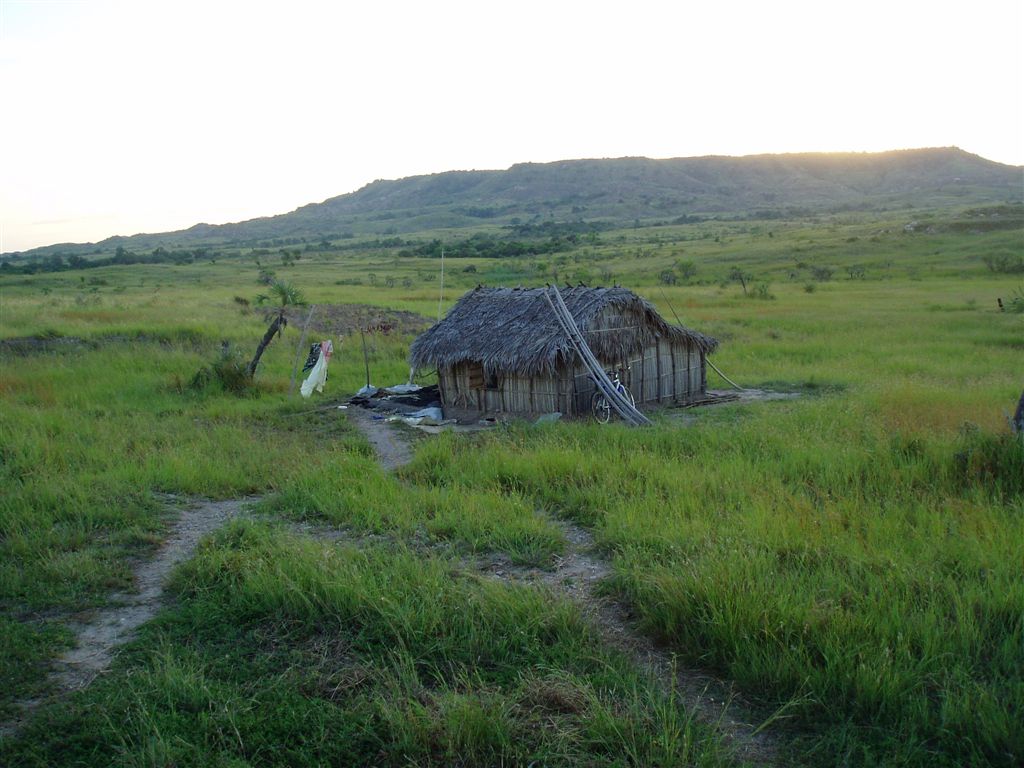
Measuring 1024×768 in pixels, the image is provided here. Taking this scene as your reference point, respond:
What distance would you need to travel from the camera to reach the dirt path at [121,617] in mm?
5508

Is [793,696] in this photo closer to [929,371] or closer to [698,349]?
[698,349]

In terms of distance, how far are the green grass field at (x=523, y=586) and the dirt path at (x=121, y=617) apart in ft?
0.40

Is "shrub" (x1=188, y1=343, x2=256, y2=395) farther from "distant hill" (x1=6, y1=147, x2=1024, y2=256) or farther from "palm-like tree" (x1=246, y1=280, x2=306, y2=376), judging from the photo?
"distant hill" (x1=6, y1=147, x2=1024, y2=256)

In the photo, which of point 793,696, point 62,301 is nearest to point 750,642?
point 793,696

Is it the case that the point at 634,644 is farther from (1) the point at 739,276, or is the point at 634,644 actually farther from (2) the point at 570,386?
(1) the point at 739,276

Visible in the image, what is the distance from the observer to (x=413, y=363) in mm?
16875

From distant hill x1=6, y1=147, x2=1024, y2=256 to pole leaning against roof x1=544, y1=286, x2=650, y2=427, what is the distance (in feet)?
356

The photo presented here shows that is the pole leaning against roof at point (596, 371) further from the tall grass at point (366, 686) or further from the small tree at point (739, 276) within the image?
the small tree at point (739, 276)

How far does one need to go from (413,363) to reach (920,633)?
12.7m

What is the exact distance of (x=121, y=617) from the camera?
6535 mm

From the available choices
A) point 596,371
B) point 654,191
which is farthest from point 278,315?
point 654,191

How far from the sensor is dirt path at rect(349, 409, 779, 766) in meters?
4.61

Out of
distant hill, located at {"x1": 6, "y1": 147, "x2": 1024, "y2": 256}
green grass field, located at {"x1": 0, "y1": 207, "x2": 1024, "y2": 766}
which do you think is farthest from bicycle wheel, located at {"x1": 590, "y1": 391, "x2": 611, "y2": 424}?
distant hill, located at {"x1": 6, "y1": 147, "x2": 1024, "y2": 256}

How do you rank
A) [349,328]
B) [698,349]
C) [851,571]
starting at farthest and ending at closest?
[349,328], [698,349], [851,571]
